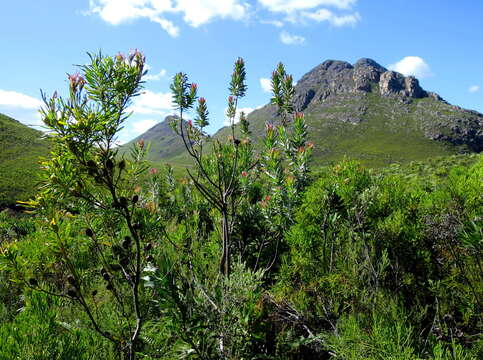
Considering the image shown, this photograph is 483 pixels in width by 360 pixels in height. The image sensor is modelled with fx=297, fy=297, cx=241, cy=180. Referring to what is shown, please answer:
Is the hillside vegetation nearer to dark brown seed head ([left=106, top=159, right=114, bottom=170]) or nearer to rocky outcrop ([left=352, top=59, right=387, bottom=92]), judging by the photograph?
dark brown seed head ([left=106, top=159, right=114, bottom=170])

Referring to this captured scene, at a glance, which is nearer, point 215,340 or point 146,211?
point 215,340

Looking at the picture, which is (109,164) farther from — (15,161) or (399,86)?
(399,86)

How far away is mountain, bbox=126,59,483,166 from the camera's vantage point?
133250mm

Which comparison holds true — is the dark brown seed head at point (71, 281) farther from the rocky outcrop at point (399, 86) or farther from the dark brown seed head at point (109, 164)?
the rocky outcrop at point (399, 86)

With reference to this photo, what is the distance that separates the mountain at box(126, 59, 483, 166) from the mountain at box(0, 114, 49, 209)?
7803cm

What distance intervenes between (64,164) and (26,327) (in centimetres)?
128

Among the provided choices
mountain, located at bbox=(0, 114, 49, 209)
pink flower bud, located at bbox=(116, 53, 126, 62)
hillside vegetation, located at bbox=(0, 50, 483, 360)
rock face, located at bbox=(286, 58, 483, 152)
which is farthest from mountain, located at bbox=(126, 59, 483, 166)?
pink flower bud, located at bbox=(116, 53, 126, 62)

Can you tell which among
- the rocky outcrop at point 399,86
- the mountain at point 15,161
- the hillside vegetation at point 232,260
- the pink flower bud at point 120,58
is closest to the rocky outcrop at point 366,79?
the rocky outcrop at point 399,86

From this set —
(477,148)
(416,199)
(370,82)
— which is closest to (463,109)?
(477,148)

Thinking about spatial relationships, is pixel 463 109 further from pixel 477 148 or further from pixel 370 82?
pixel 370 82

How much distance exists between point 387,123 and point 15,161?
159 metres

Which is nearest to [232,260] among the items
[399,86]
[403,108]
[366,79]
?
[403,108]

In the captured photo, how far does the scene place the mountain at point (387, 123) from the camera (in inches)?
5246

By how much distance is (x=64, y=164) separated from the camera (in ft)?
6.38
